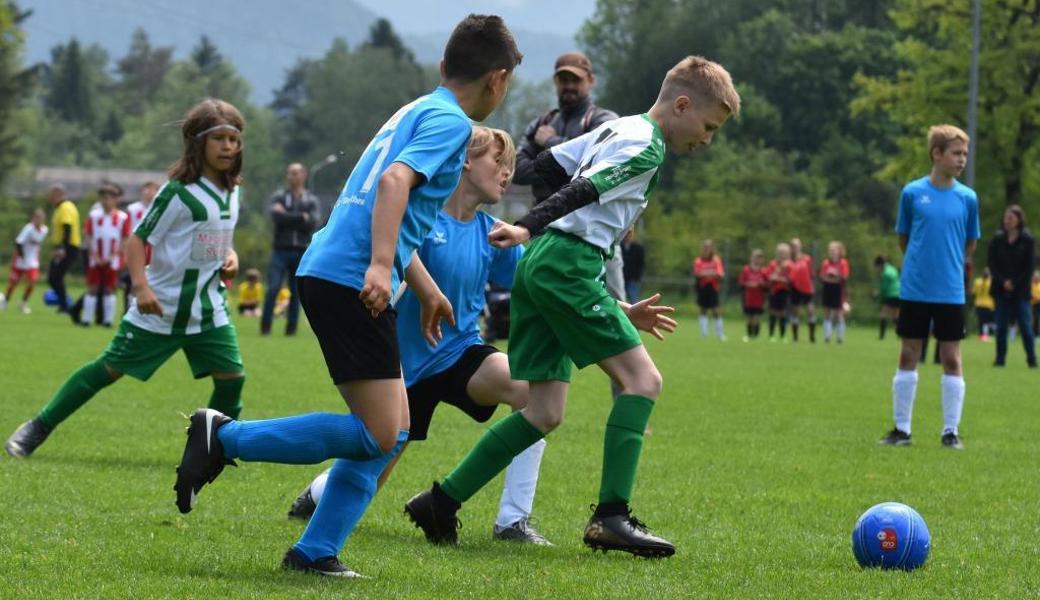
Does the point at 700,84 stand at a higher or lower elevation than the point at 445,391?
higher

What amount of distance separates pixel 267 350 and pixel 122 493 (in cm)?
1210

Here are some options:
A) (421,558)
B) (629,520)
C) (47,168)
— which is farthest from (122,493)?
(47,168)

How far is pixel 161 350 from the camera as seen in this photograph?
7996 mm

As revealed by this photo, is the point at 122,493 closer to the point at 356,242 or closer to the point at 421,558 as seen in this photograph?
the point at 421,558

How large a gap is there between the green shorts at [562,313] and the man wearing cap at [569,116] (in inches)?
99.3

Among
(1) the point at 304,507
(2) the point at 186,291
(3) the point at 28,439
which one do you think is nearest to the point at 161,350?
(2) the point at 186,291

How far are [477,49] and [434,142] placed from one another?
38 centimetres

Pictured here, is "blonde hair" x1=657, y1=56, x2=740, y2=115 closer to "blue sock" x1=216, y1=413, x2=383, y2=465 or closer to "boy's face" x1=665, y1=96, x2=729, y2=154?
"boy's face" x1=665, y1=96, x2=729, y2=154

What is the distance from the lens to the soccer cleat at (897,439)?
1027 cm

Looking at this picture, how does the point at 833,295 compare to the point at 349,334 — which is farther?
the point at 833,295

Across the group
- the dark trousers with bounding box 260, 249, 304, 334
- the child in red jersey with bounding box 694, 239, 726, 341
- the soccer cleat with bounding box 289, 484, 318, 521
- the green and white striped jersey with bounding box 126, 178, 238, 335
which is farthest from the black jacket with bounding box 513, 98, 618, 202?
the child in red jersey with bounding box 694, 239, 726, 341

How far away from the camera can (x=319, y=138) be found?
114938 millimetres

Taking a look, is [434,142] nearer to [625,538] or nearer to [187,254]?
[625,538]

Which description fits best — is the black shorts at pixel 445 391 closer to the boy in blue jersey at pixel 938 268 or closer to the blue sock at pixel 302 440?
the blue sock at pixel 302 440
